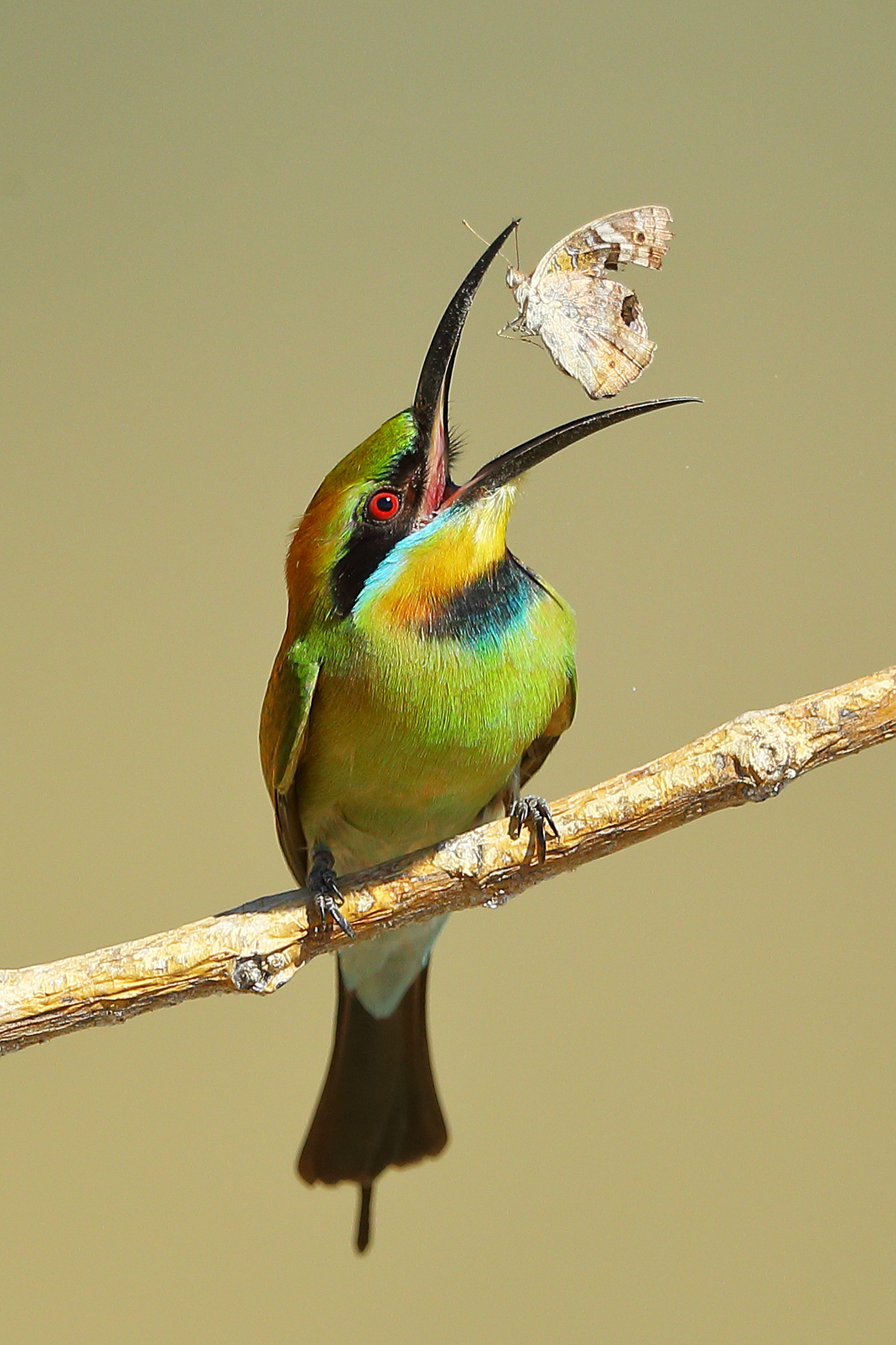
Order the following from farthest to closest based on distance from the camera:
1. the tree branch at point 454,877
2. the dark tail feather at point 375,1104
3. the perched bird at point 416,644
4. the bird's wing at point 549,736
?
the dark tail feather at point 375,1104 → the bird's wing at point 549,736 → the perched bird at point 416,644 → the tree branch at point 454,877

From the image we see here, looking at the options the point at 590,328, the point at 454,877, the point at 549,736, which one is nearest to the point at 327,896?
the point at 454,877

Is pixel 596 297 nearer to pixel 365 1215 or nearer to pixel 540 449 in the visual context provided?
pixel 540 449

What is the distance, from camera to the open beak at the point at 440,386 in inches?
60.4

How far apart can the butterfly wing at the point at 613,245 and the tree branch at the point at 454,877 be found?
0.57m

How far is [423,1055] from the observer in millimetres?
2137

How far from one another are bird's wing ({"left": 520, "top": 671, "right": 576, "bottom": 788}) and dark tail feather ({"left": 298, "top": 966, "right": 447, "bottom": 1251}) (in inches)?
17.8

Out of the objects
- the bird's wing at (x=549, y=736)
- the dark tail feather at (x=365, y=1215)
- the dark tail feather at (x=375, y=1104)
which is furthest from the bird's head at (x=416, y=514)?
the dark tail feather at (x=365, y=1215)

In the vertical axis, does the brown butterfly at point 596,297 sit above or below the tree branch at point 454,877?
above

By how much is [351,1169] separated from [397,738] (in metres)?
0.88

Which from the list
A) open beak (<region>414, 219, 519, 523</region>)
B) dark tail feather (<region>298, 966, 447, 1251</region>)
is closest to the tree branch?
open beak (<region>414, 219, 519, 523</region>)

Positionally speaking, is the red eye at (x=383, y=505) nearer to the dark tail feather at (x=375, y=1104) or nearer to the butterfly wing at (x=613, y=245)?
the butterfly wing at (x=613, y=245)

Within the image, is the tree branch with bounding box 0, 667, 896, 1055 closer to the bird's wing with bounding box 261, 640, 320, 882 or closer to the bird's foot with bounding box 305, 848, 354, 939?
the bird's foot with bounding box 305, 848, 354, 939

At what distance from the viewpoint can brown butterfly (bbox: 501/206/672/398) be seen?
5.05ft

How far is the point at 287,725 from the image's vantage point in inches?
66.2
